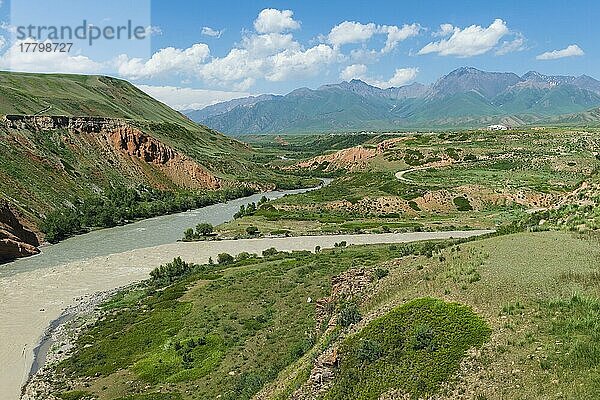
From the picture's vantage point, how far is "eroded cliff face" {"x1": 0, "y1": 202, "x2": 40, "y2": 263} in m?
69.2

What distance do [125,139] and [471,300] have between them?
12864 centimetres

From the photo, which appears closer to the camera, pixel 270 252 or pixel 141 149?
pixel 270 252

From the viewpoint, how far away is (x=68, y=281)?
191 ft

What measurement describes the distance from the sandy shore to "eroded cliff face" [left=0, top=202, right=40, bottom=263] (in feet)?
31.1

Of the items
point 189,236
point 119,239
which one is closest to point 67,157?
point 119,239

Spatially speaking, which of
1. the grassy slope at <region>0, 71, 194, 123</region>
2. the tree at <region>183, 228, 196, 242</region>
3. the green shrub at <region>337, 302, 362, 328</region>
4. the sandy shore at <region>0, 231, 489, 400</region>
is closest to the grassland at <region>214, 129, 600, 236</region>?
the tree at <region>183, 228, 196, 242</region>

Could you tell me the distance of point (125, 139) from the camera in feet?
447

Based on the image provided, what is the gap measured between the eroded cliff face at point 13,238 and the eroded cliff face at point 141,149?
164ft

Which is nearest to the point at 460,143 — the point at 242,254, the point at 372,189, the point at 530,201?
the point at 372,189

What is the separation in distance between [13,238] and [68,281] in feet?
62.7

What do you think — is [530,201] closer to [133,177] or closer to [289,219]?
[289,219]

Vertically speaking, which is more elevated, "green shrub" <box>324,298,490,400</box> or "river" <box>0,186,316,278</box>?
"green shrub" <box>324,298,490,400</box>

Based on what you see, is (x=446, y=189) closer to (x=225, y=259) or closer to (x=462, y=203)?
(x=462, y=203)

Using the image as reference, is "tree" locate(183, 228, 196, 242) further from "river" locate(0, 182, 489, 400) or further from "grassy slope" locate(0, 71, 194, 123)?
"grassy slope" locate(0, 71, 194, 123)
